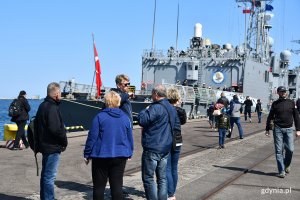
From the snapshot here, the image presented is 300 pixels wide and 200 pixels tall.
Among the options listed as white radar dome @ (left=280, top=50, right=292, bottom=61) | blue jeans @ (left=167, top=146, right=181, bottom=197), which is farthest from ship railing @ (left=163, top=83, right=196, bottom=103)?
white radar dome @ (left=280, top=50, right=292, bottom=61)

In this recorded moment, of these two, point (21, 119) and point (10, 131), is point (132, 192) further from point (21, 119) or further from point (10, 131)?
point (10, 131)

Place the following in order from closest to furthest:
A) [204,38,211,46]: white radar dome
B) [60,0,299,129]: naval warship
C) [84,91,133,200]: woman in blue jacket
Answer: [84,91,133,200]: woman in blue jacket → [60,0,299,129]: naval warship → [204,38,211,46]: white radar dome

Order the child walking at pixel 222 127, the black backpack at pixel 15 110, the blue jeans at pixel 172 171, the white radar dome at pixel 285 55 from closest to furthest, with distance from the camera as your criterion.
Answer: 1. the blue jeans at pixel 172 171
2. the black backpack at pixel 15 110
3. the child walking at pixel 222 127
4. the white radar dome at pixel 285 55

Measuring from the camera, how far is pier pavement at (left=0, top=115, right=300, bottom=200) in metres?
7.68

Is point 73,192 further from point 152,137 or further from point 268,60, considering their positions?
point 268,60

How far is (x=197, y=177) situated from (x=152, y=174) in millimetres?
3115

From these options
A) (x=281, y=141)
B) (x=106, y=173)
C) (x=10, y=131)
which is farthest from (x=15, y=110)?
(x=106, y=173)

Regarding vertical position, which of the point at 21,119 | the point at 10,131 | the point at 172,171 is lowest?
the point at 10,131

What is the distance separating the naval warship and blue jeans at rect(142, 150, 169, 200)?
2276 centimetres

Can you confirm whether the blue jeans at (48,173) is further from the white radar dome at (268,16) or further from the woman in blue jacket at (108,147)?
the white radar dome at (268,16)

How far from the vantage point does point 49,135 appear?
623cm

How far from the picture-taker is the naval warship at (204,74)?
103ft

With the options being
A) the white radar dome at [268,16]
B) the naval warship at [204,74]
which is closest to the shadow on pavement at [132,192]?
the naval warship at [204,74]

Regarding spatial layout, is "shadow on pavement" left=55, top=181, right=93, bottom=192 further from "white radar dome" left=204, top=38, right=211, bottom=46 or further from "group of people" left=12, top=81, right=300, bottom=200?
"white radar dome" left=204, top=38, right=211, bottom=46
